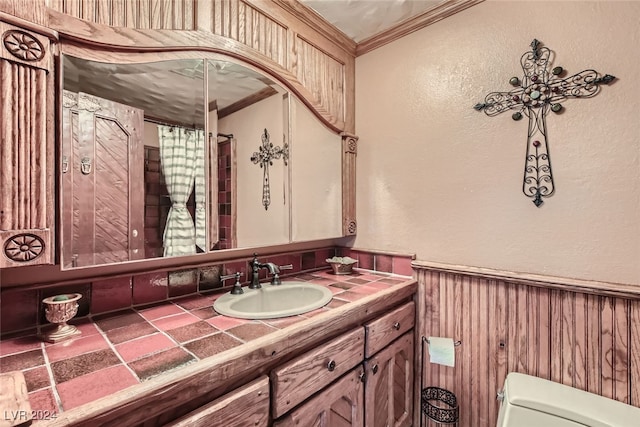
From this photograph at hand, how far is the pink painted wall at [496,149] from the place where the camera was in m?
1.06

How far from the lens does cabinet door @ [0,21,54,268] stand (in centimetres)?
72

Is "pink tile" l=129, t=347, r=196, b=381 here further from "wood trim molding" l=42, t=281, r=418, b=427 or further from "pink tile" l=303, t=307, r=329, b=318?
"pink tile" l=303, t=307, r=329, b=318

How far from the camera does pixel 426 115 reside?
4.99ft

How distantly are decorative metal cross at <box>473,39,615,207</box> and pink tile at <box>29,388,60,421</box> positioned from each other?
163cm

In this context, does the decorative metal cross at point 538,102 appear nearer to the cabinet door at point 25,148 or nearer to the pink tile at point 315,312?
the pink tile at point 315,312

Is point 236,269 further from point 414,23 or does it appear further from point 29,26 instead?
point 414,23

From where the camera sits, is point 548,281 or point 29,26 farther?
point 548,281

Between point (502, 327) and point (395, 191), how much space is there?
2.72ft

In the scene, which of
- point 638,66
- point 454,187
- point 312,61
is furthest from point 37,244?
point 638,66

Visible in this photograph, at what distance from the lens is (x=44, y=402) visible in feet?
1.86

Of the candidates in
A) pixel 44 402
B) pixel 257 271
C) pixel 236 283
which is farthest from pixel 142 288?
pixel 44 402

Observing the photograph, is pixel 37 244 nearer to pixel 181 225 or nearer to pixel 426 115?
pixel 181 225

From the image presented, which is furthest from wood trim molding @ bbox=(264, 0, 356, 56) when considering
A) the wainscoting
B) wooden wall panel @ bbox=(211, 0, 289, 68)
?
the wainscoting

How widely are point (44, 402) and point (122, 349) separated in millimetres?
221
